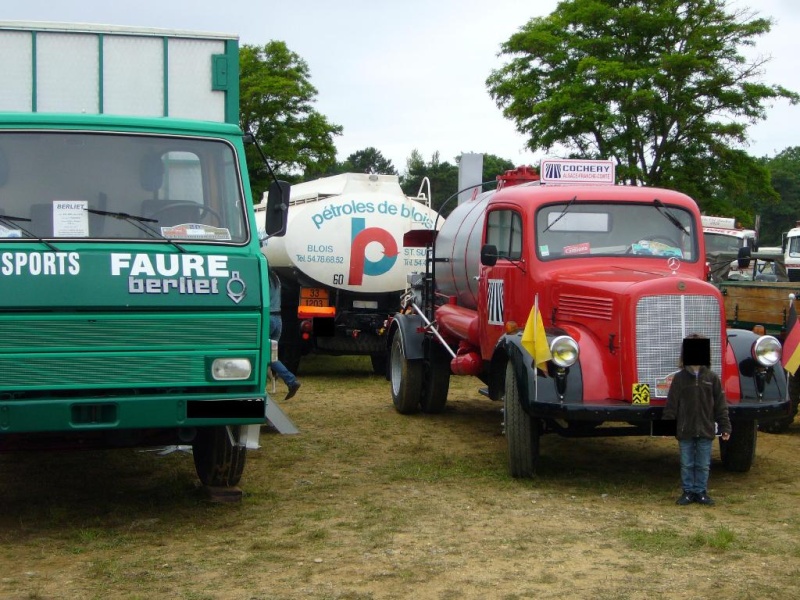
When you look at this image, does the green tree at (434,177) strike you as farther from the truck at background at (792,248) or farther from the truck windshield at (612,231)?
the truck windshield at (612,231)

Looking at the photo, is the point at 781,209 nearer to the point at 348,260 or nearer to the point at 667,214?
the point at 348,260

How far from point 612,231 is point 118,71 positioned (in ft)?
13.8

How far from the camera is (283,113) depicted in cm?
4166

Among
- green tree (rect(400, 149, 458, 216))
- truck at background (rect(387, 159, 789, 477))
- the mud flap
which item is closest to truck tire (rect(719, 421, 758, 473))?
truck at background (rect(387, 159, 789, 477))

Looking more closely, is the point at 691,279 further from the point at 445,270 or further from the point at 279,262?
the point at 279,262

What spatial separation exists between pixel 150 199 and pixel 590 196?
412cm

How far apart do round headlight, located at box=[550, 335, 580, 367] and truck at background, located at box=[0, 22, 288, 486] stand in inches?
86.1

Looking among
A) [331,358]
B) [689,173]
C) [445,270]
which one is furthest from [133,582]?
[689,173]

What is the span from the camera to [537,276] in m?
9.07

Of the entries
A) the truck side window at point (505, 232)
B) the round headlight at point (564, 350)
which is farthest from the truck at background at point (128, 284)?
the truck side window at point (505, 232)

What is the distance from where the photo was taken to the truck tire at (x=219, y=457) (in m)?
7.41

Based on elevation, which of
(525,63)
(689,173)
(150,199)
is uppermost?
(525,63)

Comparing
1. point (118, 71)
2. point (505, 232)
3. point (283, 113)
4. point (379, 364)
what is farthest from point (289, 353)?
point (283, 113)

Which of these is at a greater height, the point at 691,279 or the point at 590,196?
the point at 590,196
